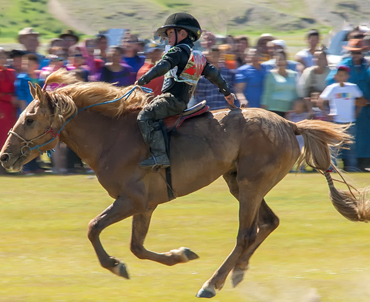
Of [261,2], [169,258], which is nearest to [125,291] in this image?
[169,258]

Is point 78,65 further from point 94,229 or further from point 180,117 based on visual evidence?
point 94,229

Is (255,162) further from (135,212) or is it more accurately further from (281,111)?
(281,111)

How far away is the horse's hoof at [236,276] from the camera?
216 inches

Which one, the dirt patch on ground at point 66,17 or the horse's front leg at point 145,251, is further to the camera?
the dirt patch on ground at point 66,17

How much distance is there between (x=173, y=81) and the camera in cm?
542

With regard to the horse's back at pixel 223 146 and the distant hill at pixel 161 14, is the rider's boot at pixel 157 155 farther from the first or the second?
the distant hill at pixel 161 14

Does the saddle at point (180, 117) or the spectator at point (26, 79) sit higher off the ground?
the saddle at point (180, 117)

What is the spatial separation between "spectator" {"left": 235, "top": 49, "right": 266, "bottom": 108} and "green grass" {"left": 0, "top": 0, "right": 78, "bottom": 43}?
48932 mm

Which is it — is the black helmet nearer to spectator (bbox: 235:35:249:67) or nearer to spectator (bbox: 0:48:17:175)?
spectator (bbox: 0:48:17:175)

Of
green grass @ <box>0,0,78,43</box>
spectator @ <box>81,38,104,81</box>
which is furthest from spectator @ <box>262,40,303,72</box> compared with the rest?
green grass @ <box>0,0,78,43</box>

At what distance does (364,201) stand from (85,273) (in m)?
2.73

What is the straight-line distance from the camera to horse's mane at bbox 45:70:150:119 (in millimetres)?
5344

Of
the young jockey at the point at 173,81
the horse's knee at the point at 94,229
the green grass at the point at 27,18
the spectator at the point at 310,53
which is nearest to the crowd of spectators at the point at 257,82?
the spectator at the point at 310,53

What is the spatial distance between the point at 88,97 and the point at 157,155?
843mm
